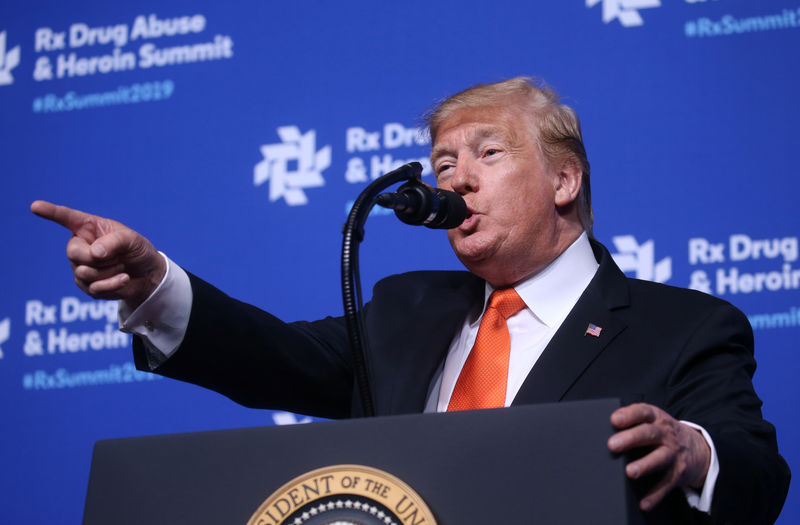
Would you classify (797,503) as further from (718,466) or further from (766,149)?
(718,466)

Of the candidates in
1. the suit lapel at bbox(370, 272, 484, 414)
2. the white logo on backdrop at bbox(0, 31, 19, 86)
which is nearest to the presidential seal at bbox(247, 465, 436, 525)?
the suit lapel at bbox(370, 272, 484, 414)

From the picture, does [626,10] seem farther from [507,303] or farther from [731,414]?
[731,414]

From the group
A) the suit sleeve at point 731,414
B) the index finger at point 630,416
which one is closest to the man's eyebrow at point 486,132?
the suit sleeve at point 731,414

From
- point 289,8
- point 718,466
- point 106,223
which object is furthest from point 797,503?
point 289,8

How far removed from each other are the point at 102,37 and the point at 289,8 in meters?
0.63

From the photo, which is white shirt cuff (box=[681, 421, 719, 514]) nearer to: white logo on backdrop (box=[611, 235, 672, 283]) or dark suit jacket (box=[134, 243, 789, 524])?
dark suit jacket (box=[134, 243, 789, 524])

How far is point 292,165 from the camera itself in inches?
107

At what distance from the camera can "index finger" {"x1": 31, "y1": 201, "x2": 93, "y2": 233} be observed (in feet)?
4.04

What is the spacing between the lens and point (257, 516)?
1003 millimetres

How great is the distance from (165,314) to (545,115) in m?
0.97

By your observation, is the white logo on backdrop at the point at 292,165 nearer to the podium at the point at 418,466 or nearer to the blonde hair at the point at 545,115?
the blonde hair at the point at 545,115

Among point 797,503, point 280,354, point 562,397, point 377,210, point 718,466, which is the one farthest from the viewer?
point 377,210

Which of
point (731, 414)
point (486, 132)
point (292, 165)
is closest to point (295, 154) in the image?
point (292, 165)

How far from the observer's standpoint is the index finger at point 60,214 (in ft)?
4.04
